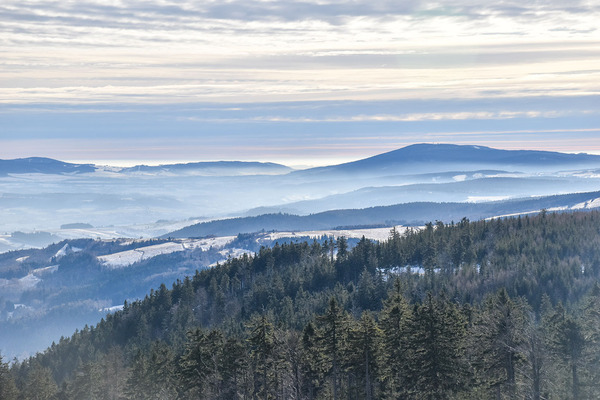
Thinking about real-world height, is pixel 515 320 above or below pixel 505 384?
above

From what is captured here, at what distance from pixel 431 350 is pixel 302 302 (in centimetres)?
9207

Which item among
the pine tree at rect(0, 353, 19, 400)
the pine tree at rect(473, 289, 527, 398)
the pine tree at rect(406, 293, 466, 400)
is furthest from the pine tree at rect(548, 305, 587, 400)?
the pine tree at rect(0, 353, 19, 400)

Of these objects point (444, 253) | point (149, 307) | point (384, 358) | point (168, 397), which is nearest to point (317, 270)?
point (444, 253)

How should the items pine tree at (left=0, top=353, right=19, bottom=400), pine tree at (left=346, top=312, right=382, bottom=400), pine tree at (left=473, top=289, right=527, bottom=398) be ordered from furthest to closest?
pine tree at (left=0, top=353, right=19, bottom=400)
pine tree at (left=346, top=312, right=382, bottom=400)
pine tree at (left=473, top=289, right=527, bottom=398)

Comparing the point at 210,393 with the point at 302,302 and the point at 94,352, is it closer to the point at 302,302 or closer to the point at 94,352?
the point at 302,302

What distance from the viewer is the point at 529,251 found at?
605ft

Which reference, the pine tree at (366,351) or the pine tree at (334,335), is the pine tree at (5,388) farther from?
the pine tree at (366,351)

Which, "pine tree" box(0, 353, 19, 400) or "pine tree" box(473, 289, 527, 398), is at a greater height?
"pine tree" box(473, 289, 527, 398)

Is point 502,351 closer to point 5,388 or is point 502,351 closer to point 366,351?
point 366,351

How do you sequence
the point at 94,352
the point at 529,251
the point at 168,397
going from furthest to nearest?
the point at 529,251 < the point at 94,352 < the point at 168,397

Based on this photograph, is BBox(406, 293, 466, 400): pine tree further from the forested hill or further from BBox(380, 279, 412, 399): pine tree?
BBox(380, 279, 412, 399): pine tree

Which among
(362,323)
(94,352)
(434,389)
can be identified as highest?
(362,323)

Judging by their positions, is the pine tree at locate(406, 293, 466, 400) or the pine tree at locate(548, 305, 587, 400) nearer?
the pine tree at locate(406, 293, 466, 400)


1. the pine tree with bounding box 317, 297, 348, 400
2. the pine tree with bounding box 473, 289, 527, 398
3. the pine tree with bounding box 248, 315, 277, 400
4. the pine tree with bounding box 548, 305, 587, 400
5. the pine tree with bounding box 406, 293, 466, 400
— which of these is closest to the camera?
the pine tree with bounding box 473, 289, 527, 398
